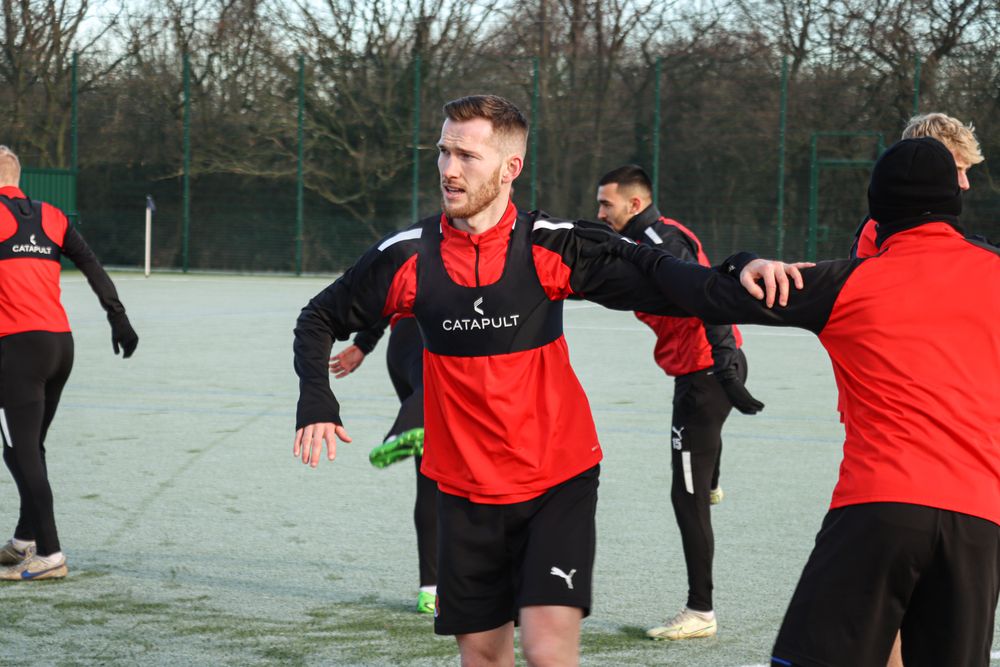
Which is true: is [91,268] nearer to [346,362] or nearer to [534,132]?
[346,362]

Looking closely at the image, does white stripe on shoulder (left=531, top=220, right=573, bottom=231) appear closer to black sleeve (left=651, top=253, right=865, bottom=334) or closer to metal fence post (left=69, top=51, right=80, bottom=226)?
black sleeve (left=651, top=253, right=865, bottom=334)

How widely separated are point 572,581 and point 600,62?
28.1 m

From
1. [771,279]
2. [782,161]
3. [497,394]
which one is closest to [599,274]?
[497,394]

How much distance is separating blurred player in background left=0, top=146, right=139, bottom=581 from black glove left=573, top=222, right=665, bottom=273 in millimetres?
3160

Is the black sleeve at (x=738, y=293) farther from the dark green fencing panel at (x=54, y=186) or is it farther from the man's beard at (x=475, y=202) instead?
the dark green fencing panel at (x=54, y=186)

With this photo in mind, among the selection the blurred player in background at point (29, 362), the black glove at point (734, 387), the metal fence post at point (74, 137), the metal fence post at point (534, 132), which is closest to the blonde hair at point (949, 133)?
the black glove at point (734, 387)

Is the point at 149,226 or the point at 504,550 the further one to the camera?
the point at 149,226

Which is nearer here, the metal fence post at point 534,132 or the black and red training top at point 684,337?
the black and red training top at point 684,337

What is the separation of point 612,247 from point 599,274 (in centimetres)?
8

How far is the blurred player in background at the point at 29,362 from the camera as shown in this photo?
19.0 feet

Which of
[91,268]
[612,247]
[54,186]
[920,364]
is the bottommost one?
[920,364]

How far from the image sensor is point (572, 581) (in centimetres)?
352

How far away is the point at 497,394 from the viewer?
11.7ft

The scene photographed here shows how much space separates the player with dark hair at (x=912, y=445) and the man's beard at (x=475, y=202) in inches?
37.5
